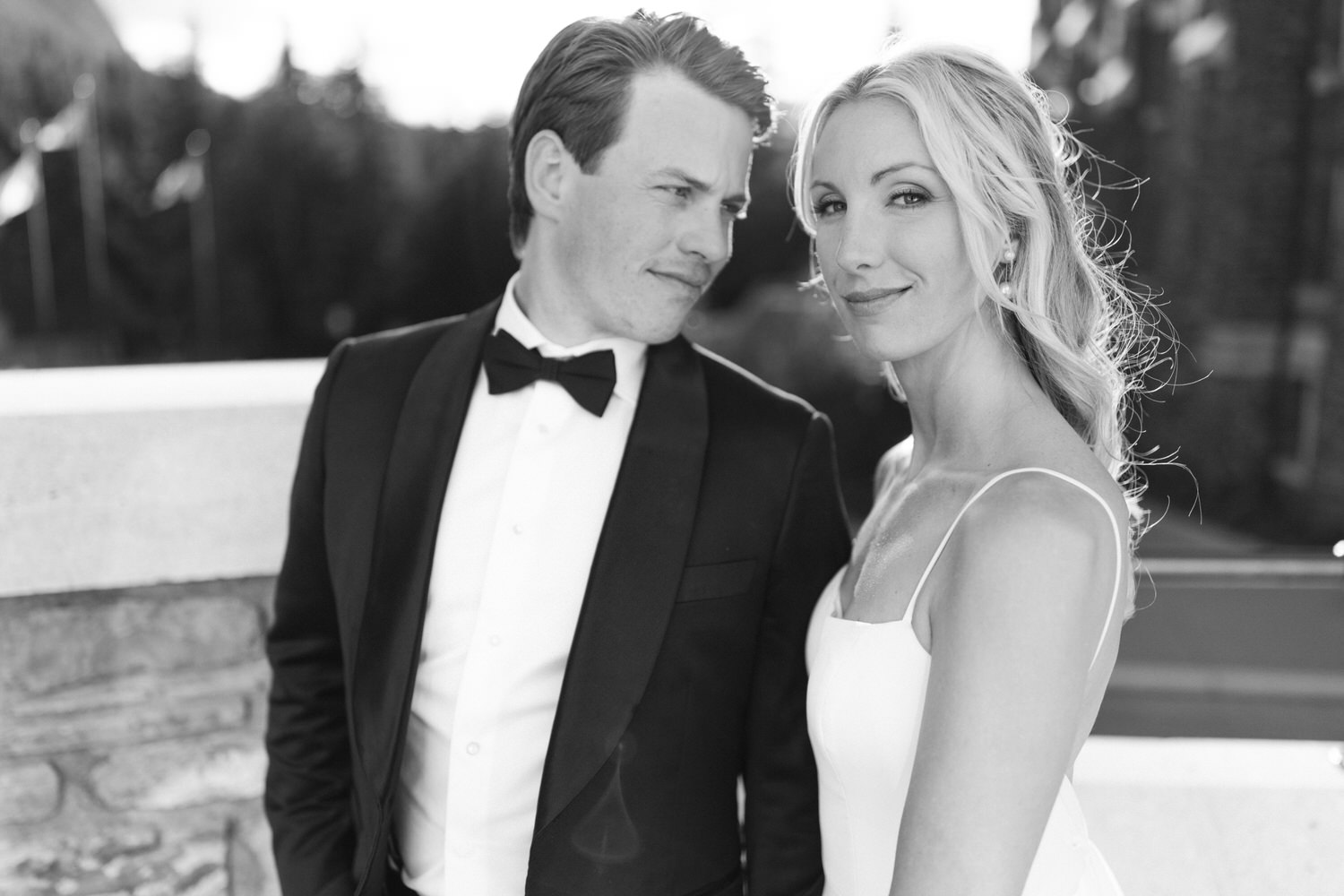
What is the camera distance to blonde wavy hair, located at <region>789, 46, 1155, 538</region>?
146cm

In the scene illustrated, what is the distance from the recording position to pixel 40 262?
402 centimetres

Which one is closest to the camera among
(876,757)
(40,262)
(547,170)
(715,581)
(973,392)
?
(876,757)

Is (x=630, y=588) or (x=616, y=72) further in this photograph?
Result: (x=616, y=72)

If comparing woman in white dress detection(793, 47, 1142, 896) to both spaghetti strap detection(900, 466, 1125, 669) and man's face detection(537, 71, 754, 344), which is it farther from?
man's face detection(537, 71, 754, 344)

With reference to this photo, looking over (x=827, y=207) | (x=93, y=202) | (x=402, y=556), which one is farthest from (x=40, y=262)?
(x=827, y=207)

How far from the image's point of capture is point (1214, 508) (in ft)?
26.2

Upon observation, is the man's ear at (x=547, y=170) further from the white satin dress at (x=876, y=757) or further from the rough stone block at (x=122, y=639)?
the rough stone block at (x=122, y=639)

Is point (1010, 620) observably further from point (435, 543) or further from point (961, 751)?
point (435, 543)

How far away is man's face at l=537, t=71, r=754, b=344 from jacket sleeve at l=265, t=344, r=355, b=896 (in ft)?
1.84

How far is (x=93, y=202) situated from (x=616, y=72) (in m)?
3.20

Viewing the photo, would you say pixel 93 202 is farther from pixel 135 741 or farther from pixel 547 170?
Answer: pixel 547 170

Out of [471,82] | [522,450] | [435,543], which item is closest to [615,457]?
[522,450]

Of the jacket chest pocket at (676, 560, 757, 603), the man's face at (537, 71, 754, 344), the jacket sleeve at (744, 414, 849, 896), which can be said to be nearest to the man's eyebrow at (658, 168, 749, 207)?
the man's face at (537, 71, 754, 344)

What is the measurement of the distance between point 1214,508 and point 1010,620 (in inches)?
309
